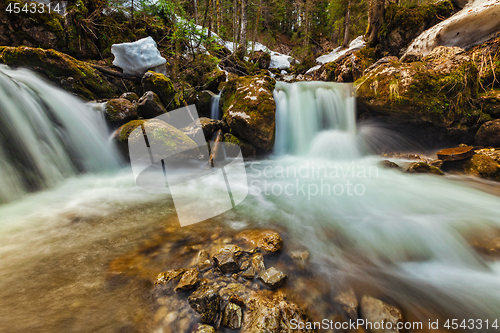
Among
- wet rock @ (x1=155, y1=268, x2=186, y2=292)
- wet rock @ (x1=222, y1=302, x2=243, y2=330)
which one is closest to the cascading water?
wet rock @ (x1=222, y1=302, x2=243, y2=330)

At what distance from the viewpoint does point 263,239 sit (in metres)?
2.35

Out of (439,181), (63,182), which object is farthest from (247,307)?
(439,181)

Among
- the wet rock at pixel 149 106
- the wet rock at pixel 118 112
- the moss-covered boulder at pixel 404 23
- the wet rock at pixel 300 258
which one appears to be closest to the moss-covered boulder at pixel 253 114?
the wet rock at pixel 149 106

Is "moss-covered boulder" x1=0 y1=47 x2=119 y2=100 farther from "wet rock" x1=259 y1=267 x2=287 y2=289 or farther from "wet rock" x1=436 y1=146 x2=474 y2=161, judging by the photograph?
"wet rock" x1=436 y1=146 x2=474 y2=161

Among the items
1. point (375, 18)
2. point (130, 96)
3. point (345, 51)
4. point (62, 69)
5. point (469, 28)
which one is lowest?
point (130, 96)

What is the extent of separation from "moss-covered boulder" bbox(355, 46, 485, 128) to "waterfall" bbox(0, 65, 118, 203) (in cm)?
832

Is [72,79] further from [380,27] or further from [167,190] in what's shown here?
[380,27]

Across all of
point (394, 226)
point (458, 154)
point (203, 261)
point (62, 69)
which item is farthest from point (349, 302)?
point (62, 69)

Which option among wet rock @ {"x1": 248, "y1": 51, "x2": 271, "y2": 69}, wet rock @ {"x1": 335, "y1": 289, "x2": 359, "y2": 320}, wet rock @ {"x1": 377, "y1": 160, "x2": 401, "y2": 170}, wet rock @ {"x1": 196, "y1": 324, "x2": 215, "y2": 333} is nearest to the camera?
wet rock @ {"x1": 196, "y1": 324, "x2": 215, "y2": 333}

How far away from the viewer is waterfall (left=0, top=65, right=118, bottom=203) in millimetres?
3450

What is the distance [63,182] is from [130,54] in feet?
17.1

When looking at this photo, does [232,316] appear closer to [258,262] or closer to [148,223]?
[258,262]

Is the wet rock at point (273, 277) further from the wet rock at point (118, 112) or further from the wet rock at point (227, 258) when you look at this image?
the wet rock at point (118, 112)

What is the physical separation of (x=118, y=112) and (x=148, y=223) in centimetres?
410
